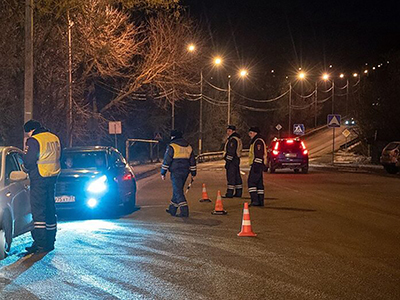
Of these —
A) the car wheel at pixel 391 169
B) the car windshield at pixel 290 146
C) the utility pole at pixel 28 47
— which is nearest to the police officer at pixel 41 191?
the utility pole at pixel 28 47

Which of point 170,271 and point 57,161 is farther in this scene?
point 57,161

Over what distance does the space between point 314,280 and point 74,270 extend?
9.45 feet

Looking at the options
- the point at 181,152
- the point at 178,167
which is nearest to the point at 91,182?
the point at 178,167

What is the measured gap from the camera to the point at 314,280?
23.0 feet

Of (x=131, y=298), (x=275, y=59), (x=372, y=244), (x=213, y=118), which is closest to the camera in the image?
(x=131, y=298)

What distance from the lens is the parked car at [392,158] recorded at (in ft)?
93.3

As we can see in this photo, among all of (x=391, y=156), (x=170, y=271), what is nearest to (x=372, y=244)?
(x=170, y=271)

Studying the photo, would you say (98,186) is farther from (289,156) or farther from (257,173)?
(289,156)

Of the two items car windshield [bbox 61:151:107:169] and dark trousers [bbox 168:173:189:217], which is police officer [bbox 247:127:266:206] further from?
car windshield [bbox 61:151:107:169]

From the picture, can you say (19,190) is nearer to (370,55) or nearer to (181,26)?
(181,26)

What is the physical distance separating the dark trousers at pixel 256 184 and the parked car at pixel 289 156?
14.6 metres

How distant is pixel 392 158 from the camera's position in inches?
1125

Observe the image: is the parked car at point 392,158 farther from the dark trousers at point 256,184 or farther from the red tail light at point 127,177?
the red tail light at point 127,177

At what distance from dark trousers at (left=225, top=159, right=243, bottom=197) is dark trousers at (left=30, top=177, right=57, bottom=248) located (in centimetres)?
775
